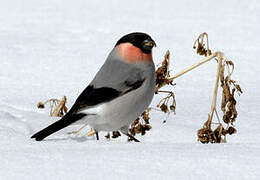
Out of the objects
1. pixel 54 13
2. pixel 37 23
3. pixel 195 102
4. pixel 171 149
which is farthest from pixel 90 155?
pixel 54 13

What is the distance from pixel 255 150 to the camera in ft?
13.0

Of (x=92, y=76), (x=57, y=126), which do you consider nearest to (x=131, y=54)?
(x=57, y=126)

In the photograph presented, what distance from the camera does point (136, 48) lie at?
4.96 m

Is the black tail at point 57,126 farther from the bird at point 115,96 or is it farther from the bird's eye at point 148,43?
the bird's eye at point 148,43

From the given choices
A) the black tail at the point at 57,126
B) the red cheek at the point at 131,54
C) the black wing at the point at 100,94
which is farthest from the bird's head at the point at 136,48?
the black tail at the point at 57,126

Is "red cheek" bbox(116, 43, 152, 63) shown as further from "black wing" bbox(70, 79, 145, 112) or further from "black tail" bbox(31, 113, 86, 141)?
"black tail" bbox(31, 113, 86, 141)

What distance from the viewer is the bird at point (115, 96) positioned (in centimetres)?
470

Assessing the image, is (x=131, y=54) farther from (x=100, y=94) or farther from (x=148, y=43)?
(x=100, y=94)

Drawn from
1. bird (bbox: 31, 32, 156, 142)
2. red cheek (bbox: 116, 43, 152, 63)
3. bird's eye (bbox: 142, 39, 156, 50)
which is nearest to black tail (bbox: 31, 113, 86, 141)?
bird (bbox: 31, 32, 156, 142)

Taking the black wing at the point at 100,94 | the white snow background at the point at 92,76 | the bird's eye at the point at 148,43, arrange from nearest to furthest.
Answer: the white snow background at the point at 92,76
the black wing at the point at 100,94
the bird's eye at the point at 148,43

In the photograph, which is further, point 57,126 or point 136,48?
point 136,48

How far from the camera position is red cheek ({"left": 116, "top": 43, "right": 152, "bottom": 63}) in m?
4.92

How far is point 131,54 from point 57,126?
0.84 m

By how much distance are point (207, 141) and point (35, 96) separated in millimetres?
2776
